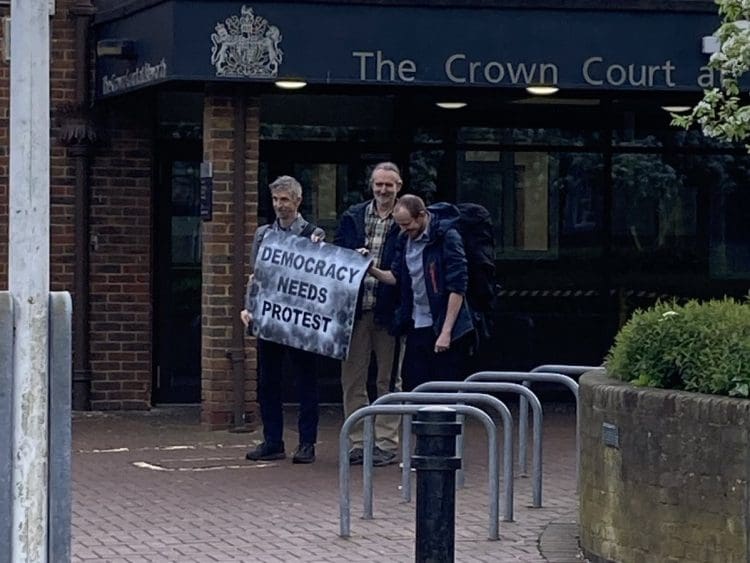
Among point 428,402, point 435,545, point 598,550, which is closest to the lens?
point 435,545

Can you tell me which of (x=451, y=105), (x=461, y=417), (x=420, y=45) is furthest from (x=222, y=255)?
(x=461, y=417)

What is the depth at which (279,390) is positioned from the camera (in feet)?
36.6

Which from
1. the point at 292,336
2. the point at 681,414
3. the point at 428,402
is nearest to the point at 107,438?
the point at 292,336

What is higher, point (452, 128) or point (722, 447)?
point (452, 128)

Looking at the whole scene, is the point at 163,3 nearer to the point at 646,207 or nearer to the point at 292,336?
the point at 292,336

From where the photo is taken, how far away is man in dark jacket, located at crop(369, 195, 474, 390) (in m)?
10.6

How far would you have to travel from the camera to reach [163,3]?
39.7 feet

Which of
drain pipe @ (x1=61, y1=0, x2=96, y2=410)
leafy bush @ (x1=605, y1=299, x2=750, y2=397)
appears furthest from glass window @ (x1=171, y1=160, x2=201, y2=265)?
leafy bush @ (x1=605, y1=299, x2=750, y2=397)

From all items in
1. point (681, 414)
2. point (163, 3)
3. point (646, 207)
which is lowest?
point (681, 414)

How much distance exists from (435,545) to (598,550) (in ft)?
6.08

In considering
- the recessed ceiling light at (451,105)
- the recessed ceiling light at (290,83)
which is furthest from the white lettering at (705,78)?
the recessed ceiling light at (290,83)

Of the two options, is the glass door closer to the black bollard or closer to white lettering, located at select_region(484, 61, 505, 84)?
white lettering, located at select_region(484, 61, 505, 84)

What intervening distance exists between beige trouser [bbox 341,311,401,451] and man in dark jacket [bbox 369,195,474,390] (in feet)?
0.96

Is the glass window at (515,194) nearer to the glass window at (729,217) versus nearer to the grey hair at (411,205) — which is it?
the glass window at (729,217)
